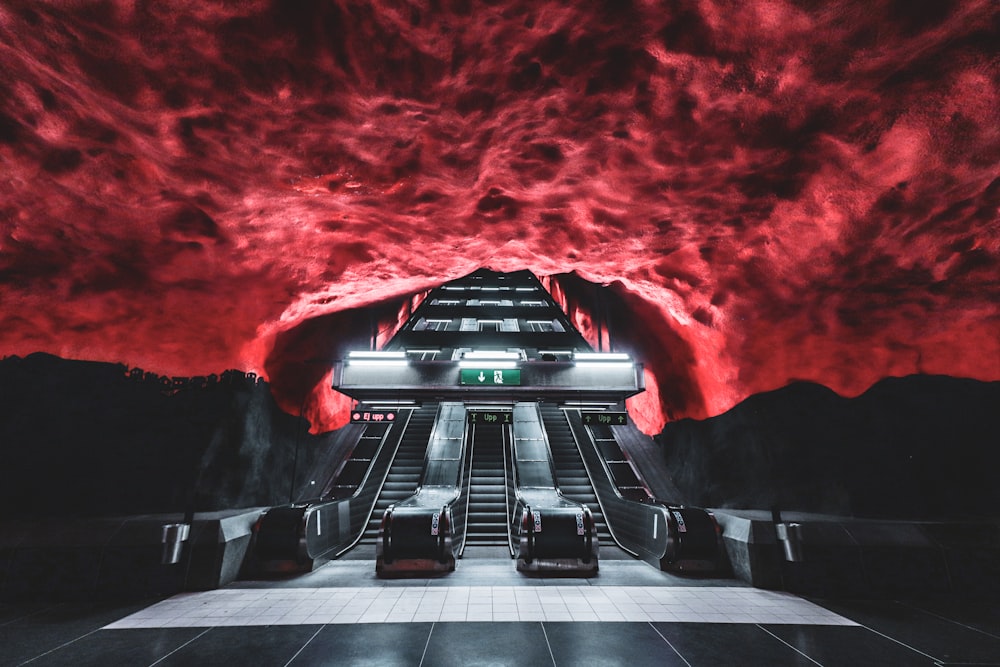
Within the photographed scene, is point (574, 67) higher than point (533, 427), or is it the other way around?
point (574, 67)

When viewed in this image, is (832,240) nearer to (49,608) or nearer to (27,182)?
(27,182)

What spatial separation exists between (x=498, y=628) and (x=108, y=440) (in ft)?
18.2

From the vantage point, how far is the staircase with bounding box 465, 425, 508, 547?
8414 mm

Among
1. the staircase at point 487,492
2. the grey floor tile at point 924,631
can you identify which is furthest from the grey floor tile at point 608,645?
the staircase at point 487,492

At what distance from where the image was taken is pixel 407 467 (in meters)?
10.8

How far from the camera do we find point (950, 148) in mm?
4070

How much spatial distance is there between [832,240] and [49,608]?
992cm

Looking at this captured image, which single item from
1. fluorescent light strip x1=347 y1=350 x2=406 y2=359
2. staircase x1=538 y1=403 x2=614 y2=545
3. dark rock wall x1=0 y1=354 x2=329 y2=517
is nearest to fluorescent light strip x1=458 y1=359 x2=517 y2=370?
fluorescent light strip x1=347 y1=350 x2=406 y2=359

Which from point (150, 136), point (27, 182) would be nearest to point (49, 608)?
point (27, 182)

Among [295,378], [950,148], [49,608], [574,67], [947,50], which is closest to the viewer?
[947,50]

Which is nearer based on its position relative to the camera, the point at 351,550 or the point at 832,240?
the point at 832,240

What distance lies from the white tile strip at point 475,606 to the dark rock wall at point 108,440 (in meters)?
1.25

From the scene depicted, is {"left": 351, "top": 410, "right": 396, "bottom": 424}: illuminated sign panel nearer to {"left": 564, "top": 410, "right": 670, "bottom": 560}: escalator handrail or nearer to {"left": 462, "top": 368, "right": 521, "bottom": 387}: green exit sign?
{"left": 462, "top": 368, "right": 521, "bottom": 387}: green exit sign

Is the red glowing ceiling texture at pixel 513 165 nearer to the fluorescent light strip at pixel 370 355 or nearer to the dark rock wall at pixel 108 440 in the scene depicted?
the dark rock wall at pixel 108 440
